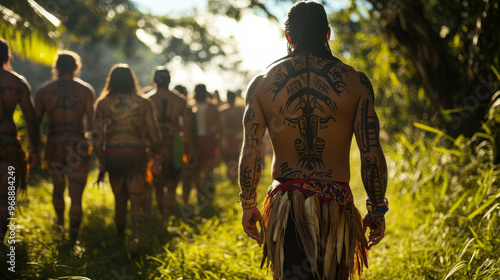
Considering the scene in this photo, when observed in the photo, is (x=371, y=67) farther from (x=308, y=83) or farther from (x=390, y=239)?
(x=308, y=83)

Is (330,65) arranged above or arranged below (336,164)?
above

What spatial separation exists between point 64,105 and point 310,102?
3.27 meters

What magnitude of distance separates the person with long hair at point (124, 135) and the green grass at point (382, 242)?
1.10 ft

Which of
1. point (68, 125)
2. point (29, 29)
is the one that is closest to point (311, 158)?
point (68, 125)

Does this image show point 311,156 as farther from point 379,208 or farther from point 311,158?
point 379,208

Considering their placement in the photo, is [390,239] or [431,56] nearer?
[390,239]

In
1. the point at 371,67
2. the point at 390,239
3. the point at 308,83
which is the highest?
the point at 371,67

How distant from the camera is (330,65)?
2307 millimetres

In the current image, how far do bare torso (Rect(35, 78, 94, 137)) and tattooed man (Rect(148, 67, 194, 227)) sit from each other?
98 cm

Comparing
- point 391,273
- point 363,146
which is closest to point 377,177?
point 363,146

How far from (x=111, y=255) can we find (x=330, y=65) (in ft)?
10.4

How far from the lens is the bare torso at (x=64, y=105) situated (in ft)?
14.6

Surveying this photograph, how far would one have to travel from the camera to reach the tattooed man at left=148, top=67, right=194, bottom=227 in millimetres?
5359

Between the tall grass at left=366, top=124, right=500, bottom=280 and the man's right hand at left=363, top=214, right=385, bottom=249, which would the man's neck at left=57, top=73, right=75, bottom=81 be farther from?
the tall grass at left=366, top=124, right=500, bottom=280
